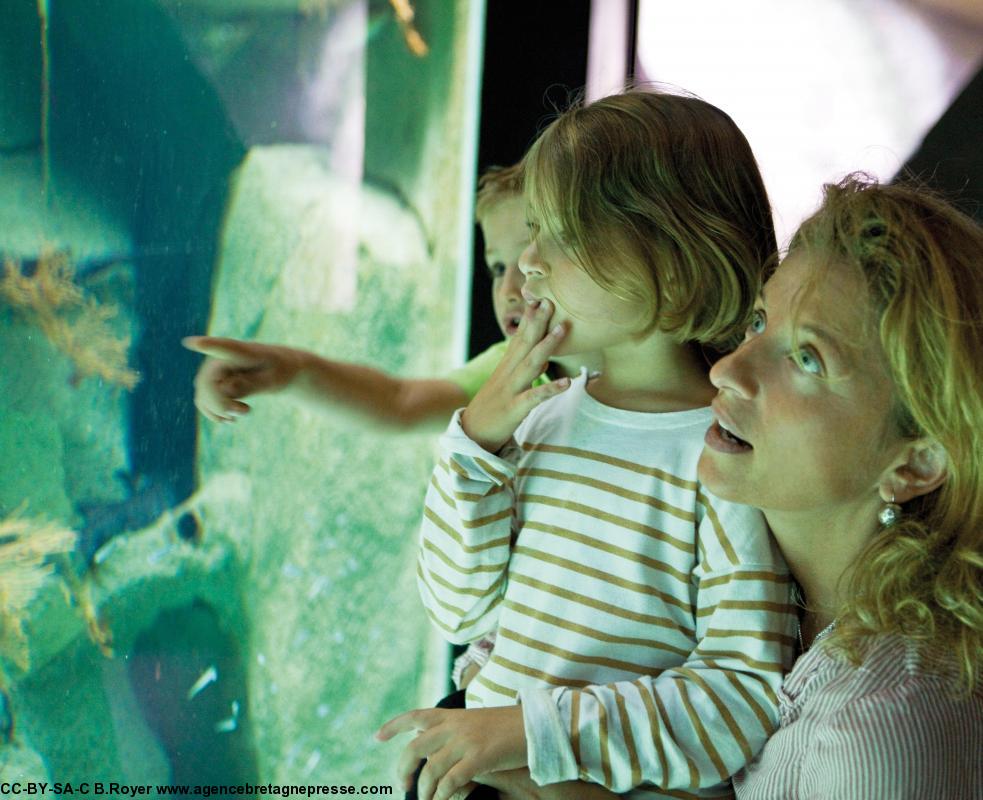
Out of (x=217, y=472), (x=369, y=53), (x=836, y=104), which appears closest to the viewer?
(x=217, y=472)

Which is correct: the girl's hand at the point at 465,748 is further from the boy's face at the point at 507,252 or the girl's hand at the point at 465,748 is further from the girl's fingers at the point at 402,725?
the boy's face at the point at 507,252

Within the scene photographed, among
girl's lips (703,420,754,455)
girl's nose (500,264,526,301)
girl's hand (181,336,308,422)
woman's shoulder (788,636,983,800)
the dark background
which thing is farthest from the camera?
the dark background

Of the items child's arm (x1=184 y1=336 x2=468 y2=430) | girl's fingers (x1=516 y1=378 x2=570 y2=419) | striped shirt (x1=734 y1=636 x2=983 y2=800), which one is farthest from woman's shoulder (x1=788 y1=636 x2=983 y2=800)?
child's arm (x1=184 y1=336 x2=468 y2=430)

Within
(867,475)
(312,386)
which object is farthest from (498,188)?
(867,475)

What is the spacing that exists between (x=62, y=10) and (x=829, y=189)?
0.92 metres

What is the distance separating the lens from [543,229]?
1092 millimetres

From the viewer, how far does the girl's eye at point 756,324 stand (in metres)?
1.00

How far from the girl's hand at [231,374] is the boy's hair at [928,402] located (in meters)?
0.66

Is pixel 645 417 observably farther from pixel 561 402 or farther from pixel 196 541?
pixel 196 541

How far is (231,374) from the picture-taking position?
1188mm

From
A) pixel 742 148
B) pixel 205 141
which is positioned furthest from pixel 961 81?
pixel 205 141

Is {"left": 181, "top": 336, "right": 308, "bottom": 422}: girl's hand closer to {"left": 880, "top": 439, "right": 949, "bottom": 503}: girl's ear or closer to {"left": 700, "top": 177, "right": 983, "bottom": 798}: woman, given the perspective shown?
{"left": 700, "top": 177, "right": 983, "bottom": 798}: woman

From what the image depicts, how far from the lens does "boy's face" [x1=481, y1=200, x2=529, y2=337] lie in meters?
1.59

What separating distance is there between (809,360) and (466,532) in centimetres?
39
